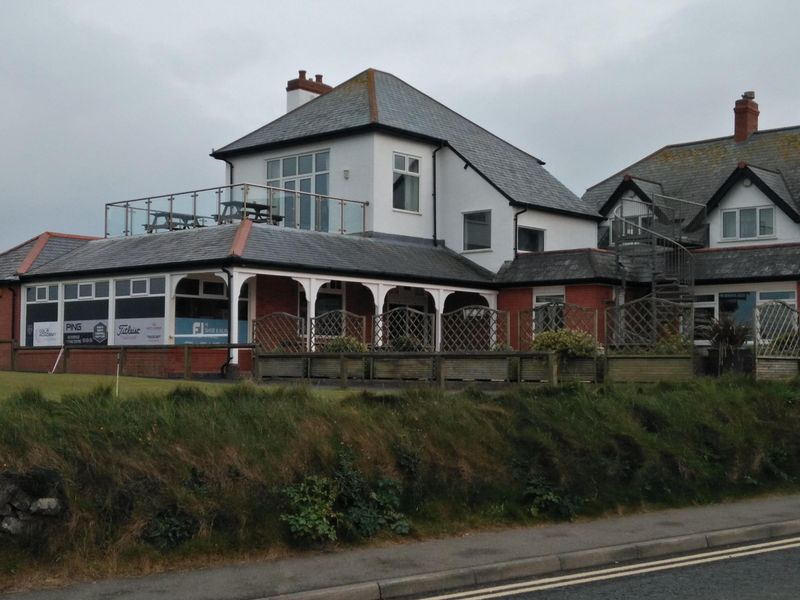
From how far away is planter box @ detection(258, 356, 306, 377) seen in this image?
18406 mm

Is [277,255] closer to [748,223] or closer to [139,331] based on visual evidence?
[139,331]

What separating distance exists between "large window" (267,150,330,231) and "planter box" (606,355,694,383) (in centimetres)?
1678

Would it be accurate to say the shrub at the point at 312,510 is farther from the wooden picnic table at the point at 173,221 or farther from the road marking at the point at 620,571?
the wooden picnic table at the point at 173,221

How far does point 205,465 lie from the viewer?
9.71m

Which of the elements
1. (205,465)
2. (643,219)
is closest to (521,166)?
(643,219)

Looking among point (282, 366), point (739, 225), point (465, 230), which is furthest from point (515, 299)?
point (282, 366)

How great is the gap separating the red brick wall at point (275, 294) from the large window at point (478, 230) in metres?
6.73

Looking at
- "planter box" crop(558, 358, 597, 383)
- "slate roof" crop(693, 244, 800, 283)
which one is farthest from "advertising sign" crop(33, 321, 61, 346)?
"slate roof" crop(693, 244, 800, 283)

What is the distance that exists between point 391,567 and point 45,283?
81.7 feet

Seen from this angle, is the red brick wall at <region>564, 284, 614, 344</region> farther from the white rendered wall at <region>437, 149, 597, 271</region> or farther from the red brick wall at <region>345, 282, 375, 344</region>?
the red brick wall at <region>345, 282, 375, 344</region>

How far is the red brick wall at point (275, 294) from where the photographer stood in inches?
1163

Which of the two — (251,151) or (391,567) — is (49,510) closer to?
(391,567)

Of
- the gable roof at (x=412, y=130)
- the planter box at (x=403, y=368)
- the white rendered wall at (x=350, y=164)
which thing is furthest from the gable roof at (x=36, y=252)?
the planter box at (x=403, y=368)

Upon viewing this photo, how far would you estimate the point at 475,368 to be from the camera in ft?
52.5
